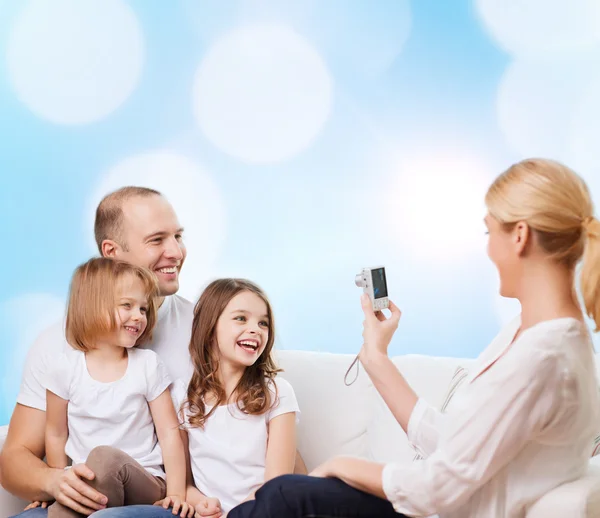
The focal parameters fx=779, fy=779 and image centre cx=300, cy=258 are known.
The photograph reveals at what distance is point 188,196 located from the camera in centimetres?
367

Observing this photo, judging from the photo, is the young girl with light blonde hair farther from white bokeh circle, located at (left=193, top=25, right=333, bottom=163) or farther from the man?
white bokeh circle, located at (left=193, top=25, right=333, bottom=163)

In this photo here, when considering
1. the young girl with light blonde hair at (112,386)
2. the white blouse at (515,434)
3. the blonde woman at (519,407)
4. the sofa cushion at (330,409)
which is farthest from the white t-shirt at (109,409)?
the white blouse at (515,434)

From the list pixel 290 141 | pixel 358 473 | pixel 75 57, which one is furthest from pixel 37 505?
pixel 75 57

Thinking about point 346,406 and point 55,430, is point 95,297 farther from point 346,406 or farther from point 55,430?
point 346,406

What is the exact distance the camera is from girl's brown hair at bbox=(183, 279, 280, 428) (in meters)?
2.04

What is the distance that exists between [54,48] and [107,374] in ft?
7.54

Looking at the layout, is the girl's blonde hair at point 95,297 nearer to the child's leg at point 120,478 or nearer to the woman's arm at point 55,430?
the woman's arm at point 55,430

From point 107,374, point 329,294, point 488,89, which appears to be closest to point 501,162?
point 488,89

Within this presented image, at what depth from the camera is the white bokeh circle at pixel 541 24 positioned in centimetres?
336

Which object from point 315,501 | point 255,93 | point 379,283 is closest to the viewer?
point 315,501

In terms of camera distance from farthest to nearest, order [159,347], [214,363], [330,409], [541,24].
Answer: [541,24], [330,409], [159,347], [214,363]

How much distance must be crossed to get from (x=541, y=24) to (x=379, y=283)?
7.04 ft

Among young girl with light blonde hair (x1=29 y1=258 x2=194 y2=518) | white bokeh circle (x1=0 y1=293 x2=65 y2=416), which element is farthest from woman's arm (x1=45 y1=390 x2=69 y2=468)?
white bokeh circle (x1=0 y1=293 x2=65 y2=416)

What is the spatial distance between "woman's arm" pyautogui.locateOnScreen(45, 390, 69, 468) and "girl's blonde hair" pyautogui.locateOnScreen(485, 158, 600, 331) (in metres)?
1.26
